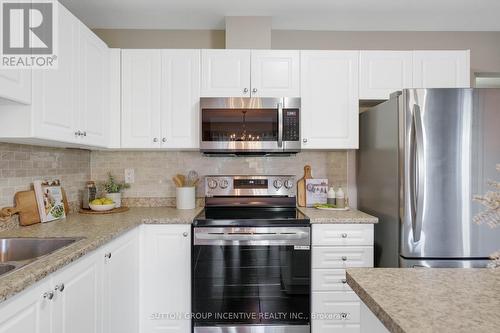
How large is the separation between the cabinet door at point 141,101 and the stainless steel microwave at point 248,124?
38 cm

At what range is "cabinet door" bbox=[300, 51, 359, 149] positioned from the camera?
2.31 meters

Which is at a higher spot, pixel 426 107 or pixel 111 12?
pixel 111 12

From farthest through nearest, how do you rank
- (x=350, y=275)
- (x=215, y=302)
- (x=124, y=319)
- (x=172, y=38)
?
(x=172, y=38) < (x=215, y=302) < (x=124, y=319) < (x=350, y=275)

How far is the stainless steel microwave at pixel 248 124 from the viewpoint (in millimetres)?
2221

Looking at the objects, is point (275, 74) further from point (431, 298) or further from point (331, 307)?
point (431, 298)

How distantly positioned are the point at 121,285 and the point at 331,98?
1.91m

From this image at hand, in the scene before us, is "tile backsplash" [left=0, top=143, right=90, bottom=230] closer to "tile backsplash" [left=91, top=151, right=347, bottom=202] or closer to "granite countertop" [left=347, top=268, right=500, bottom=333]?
"tile backsplash" [left=91, top=151, right=347, bottom=202]

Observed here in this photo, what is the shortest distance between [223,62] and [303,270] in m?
1.60

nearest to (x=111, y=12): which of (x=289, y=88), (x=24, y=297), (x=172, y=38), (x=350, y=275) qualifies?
(x=172, y=38)

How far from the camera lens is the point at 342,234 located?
2.04 meters

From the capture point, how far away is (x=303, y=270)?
6.61 feet

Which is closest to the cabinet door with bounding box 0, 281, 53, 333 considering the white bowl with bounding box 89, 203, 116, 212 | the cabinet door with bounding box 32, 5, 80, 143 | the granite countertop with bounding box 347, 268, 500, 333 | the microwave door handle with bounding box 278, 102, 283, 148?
the cabinet door with bounding box 32, 5, 80, 143

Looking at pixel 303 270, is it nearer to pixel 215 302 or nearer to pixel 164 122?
pixel 215 302

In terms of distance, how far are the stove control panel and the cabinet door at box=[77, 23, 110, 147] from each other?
889mm
